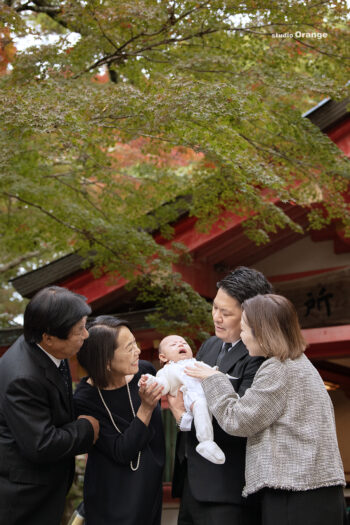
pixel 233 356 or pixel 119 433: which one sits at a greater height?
pixel 233 356

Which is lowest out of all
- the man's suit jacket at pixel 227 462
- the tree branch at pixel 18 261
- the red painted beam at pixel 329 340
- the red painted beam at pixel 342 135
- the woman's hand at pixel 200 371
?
the red painted beam at pixel 329 340

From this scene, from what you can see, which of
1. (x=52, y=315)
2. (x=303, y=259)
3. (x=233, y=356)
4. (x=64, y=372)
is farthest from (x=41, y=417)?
(x=303, y=259)

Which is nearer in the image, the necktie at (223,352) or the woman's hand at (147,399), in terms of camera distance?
the woman's hand at (147,399)

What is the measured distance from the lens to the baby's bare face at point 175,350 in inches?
123

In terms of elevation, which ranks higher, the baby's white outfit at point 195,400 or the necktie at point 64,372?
the necktie at point 64,372

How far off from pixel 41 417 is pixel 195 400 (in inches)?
28.9

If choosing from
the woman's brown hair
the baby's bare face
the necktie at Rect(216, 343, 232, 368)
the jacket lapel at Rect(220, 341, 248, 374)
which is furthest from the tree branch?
the woman's brown hair

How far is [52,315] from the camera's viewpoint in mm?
2906

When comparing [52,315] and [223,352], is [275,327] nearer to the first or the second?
[223,352]

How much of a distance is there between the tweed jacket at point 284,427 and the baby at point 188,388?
0.11m

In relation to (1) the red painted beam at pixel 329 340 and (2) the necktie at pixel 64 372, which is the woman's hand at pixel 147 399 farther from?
(1) the red painted beam at pixel 329 340

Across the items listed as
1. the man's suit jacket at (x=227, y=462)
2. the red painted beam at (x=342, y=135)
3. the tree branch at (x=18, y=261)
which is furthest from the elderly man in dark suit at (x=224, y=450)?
the tree branch at (x=18, y=261)

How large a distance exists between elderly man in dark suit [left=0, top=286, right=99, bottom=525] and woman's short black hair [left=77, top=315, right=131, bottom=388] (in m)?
0.17

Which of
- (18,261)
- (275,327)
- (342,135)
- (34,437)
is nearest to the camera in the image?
(275,327)
